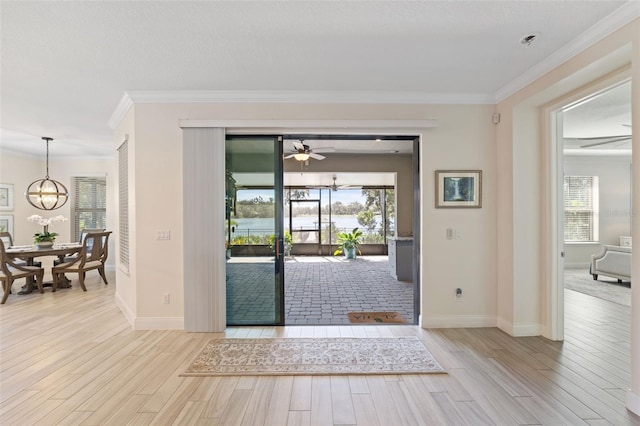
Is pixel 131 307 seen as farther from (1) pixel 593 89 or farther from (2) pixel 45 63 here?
(1) pixel 593 89

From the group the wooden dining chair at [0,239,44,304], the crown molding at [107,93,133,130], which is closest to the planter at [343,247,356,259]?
the crown molding at [107,93,133,130]

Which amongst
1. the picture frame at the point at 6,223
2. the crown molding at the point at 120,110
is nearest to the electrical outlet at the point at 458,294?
the crown molding at the point at 120,110

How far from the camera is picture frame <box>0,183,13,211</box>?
637 centimetres

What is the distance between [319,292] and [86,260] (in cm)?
419

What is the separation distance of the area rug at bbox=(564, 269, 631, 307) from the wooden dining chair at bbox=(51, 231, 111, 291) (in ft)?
27.7

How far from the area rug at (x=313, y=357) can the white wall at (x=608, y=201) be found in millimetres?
6358

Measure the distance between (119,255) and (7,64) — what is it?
2.61 m

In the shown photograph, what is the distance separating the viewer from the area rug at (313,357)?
2686 mm

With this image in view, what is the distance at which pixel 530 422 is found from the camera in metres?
2.03

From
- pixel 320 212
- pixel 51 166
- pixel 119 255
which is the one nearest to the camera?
pixel 119 255

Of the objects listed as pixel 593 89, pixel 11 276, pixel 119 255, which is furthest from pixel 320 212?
pixel 593 89

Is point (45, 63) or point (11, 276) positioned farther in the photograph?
point (11, 276)

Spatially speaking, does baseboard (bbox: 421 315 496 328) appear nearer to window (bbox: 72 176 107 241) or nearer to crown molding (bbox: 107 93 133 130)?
crown molding (bbox: 107 93 133 130)

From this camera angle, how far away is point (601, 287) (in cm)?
548
